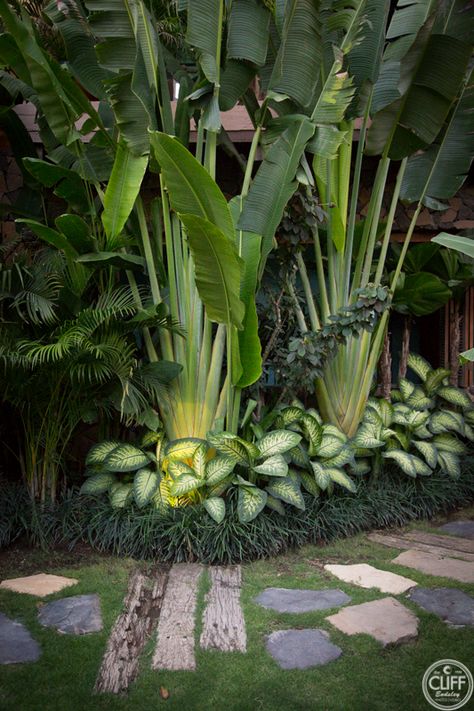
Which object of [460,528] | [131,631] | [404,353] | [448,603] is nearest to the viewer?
[131,631]

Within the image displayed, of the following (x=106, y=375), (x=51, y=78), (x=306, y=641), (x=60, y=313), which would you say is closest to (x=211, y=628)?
(x=306, y=641)

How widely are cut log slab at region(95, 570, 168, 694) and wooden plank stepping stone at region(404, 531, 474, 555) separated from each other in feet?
6.08

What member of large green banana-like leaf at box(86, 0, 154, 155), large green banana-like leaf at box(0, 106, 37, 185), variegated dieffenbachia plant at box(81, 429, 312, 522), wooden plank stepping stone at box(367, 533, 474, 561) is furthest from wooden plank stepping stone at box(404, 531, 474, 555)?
large green banana-like leaf at box(0, 106, 37, 185)

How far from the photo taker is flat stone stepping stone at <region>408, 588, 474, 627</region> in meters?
3.25

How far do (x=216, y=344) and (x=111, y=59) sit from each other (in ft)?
6.74

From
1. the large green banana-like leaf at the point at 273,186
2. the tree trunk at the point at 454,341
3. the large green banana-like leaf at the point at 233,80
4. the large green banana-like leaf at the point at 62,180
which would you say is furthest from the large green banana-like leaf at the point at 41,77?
the tree trunk at the point at 454,341

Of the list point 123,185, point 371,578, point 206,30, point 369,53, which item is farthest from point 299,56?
point 371,578

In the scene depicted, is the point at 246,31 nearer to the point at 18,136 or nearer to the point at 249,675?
the point at 18,136

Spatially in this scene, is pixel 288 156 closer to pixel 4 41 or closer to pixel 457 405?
pixel 4 41

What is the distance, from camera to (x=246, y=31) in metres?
4.33

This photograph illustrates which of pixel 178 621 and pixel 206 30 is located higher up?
pixel 206 30

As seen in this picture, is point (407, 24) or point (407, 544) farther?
point (407, 24)

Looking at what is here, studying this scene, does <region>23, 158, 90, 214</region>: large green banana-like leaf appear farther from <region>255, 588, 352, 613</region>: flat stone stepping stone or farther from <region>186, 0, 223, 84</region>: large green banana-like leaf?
<region>255, 588, 352, 613</region>: flat stone stepping stone

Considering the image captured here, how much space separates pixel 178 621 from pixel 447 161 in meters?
4.15
